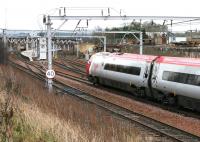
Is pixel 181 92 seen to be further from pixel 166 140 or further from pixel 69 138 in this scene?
pixel 69 138

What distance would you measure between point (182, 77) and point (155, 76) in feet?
10.8

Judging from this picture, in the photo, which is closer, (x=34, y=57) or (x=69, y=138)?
(x=69, y=138)

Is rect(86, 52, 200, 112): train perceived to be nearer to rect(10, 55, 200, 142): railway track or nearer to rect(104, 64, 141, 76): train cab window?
rect(104, 64, 141, 76): train cab window

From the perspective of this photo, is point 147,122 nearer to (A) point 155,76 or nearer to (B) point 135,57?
(A) point 155,76

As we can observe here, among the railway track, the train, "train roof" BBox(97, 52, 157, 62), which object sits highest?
"train roof" BBox(97, 52, 157, 62)

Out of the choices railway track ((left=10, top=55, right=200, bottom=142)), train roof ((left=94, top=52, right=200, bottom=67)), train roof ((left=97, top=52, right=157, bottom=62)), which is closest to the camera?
railway track ((left=10, top=55, right=200, bottom=142))

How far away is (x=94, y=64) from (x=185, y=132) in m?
21.7

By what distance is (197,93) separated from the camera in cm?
2355

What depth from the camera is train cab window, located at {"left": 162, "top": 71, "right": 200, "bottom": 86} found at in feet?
78.3

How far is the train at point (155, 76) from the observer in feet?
80.1

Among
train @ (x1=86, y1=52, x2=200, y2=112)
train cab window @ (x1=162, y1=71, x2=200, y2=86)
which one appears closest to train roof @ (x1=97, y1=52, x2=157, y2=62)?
train @ (x1=86, y1=52, x2=200, y2=112)

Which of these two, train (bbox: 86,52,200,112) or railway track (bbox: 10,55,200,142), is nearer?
railway track (bbox: 10,55,200,142)

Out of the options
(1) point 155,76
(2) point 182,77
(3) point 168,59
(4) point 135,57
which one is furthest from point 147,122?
(4) point 135,57

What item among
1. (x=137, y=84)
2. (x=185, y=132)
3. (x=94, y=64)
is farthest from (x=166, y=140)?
(x=94, y=64)
